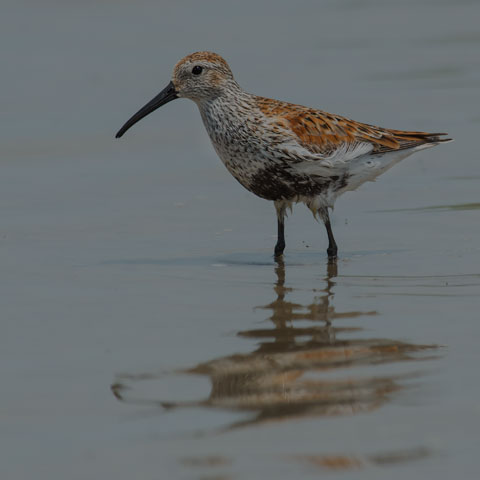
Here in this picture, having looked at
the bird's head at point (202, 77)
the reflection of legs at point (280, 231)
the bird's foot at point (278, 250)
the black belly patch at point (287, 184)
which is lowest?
the bird's foot at point (278, 250)

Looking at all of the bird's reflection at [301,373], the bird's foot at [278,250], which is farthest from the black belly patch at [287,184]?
the bird's reflection at [301,373]

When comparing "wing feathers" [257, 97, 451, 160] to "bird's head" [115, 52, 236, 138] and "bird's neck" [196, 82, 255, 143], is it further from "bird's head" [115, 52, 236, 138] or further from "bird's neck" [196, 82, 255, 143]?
"bird's head" [115, 52, 236, 138]

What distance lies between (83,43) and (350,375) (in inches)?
645

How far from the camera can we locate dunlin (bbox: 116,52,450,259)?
39.2 ft

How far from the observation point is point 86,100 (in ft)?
63.7

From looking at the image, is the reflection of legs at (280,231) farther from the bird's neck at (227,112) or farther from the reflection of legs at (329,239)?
the bird's neck at (227,112)

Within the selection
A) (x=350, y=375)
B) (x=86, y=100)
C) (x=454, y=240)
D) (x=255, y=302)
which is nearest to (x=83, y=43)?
(x=86, y=100)

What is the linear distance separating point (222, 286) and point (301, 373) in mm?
2723

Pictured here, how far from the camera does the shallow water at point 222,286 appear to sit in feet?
22.5

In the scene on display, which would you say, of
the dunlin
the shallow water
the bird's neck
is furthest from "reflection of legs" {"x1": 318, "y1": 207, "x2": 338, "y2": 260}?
the bird's neck

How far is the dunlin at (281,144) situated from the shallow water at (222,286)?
62 cm

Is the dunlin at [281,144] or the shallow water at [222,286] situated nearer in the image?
the shallow water at [222,286]

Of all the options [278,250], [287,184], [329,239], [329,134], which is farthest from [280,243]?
[329,134]

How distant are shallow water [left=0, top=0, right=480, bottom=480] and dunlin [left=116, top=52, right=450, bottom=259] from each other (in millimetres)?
619
